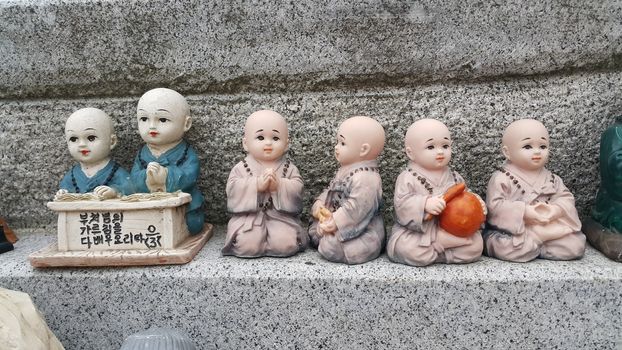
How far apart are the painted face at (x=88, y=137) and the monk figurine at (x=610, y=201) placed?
2.88m

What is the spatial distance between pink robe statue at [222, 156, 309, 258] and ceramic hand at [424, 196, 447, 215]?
720 millimetres

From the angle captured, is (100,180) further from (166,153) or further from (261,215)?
(261,215)

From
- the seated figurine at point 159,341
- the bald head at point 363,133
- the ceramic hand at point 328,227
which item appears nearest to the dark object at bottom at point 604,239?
the bald head at point 363,133

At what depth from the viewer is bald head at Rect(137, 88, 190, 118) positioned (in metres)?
3.00

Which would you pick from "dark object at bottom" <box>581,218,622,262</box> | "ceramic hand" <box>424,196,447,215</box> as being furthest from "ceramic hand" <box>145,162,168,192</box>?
"dark object at bottom" <box>581,218,622,262</box>

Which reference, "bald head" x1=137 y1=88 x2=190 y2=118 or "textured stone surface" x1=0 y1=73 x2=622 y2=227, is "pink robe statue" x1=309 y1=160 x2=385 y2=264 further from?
"bald head" x1=137 y1=88 x2=190 y2=118

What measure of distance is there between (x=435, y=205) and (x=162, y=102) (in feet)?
5.43

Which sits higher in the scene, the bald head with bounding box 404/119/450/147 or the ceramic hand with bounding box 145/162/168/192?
the bald head with bounding box 404/119/450/147

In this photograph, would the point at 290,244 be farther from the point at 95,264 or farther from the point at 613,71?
the point at 613,71

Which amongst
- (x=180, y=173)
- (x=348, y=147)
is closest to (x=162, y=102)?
(x=180, y=173)

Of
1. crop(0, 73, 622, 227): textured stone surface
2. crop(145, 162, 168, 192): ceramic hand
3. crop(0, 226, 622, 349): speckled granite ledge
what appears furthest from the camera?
crop(0, 73, 622, 227): textured stone surface

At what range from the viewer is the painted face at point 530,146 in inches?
107

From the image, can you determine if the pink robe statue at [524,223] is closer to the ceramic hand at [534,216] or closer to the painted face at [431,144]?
the ceramic hand at [534,216]

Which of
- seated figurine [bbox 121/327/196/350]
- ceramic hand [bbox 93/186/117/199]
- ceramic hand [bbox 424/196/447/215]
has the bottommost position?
seated figurine [bbox 121/327/196/350]
